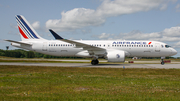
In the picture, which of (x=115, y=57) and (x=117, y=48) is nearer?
(x=115, y=57)

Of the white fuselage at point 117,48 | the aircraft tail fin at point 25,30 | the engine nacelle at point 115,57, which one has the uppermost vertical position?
the aircraft tail fin at point 25,30

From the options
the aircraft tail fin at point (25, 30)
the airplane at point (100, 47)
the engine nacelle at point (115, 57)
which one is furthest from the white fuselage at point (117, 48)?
the engine nacelle at point (115, 57)

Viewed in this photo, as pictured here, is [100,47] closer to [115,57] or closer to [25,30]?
[115,57]

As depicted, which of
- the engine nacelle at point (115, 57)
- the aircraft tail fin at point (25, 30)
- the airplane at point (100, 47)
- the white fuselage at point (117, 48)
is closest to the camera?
the engine nacelle at point (115, 57)

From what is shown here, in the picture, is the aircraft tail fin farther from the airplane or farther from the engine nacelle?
the engine nacelle

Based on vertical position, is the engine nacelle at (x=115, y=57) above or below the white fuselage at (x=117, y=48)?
below

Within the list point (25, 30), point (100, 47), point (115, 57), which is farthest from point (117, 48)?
point (25, 30)

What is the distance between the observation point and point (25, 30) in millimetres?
28297

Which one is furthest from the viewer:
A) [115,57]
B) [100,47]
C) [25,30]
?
[25,30]

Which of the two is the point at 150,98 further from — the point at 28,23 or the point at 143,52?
the point at 28,23

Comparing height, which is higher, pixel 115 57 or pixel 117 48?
pixel 117 48

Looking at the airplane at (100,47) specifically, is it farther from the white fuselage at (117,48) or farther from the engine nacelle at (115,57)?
the engine nacelle at (115,57)

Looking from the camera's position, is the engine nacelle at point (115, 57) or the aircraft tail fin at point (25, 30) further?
the aircraft tail fin at point (25, 30)

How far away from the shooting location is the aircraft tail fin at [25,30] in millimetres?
28219
